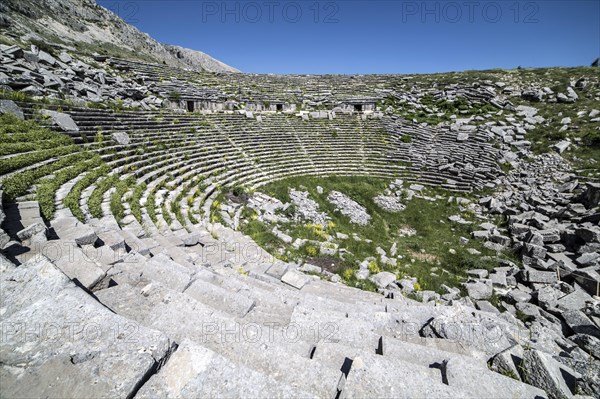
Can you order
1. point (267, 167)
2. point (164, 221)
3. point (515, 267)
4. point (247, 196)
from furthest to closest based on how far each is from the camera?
point (267, 167)
point (247, 196)
point (515, 267)
point (164, 221)

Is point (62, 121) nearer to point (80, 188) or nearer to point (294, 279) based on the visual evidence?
point (80, 188)

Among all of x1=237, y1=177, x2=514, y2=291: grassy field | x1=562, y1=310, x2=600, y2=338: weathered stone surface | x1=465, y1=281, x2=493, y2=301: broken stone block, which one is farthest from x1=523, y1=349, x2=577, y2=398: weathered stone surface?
x1=465, y1=281, x2=493, y2=301: broken stone block

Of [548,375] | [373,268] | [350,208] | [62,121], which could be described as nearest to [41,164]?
[62,121]

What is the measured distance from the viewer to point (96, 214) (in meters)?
6.97

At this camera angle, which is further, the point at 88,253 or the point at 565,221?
the point at 565,221

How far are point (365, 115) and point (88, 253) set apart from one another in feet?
85.5

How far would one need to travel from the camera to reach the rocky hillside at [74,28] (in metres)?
20.0

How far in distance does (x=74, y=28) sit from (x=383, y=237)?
1469 inches

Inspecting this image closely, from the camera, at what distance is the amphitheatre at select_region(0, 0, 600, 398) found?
2307mm

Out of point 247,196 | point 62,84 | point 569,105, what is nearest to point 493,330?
point 247,196

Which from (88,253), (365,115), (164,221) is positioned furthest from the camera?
(365,115)

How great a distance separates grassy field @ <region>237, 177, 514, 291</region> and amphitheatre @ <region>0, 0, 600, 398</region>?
0.44ft

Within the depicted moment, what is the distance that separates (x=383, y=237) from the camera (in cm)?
1243

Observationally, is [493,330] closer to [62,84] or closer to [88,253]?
[88,253]
